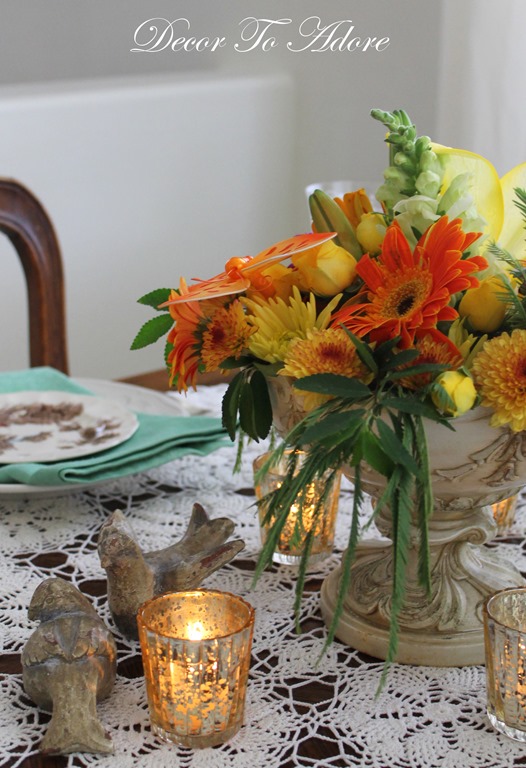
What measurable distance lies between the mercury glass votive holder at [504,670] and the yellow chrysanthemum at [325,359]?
6.3 inches

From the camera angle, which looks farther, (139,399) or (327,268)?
(139,399)

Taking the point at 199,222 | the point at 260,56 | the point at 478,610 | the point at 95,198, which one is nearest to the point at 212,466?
the point at 478,610

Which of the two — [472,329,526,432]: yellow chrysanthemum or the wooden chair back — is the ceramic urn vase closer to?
[472,329,526,432]: yellow chrysanthemum

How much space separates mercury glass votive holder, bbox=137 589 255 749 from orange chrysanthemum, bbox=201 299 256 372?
0.16 m

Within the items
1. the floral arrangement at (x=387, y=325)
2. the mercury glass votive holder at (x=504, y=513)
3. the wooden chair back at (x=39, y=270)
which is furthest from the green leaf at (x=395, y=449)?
the wooden chair back at (x=39, y=270)

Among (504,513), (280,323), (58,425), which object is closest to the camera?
(280,323)

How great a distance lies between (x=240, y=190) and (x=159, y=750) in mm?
2443

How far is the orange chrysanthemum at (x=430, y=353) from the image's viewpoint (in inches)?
23.5

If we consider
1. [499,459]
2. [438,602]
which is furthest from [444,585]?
[499,459]

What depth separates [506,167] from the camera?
7.25 feet

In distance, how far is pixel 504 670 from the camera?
576 millimetres

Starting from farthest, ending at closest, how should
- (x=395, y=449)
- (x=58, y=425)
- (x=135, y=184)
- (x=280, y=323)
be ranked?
1. (x=135, y=184)
2. (x=58, y=425)
3. (x=280, y=323)
4. (x=395, y=449)

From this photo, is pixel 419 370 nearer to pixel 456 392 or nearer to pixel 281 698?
pixel 456 392

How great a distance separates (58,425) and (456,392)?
0.62 m
